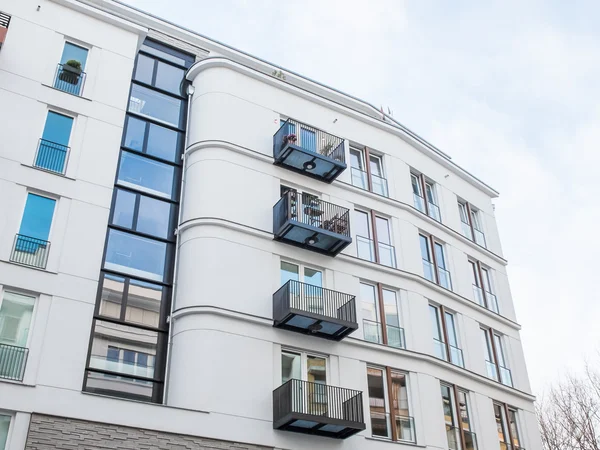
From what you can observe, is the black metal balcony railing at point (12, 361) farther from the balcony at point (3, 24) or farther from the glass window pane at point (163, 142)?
the balcony at point (3, 24)

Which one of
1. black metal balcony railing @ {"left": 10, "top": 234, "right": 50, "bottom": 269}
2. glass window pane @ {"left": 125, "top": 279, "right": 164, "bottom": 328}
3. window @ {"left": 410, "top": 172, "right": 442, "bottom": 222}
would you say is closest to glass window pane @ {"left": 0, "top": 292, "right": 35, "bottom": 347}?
black metal balcony railing @ {"left": 10, "top": 234, "right": 50, "bottom": 269}

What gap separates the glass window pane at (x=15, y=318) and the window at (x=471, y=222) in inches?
755

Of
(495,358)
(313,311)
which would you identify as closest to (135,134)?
(313,311)

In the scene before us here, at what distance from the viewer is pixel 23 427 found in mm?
15805

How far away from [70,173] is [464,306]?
1600 centimetres

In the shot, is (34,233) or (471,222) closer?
(34,233)

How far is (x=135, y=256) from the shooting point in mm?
21031

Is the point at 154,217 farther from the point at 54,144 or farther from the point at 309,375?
the point at 309,375

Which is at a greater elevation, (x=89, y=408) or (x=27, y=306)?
(x=27, y=306)

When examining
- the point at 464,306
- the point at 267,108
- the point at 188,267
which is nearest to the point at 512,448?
the point at 464,306

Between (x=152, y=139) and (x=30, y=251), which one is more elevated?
(x=152, y=139)

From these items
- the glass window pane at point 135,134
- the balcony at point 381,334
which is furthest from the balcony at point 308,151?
the balcony at point 381,334

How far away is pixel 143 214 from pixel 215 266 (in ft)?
10.7

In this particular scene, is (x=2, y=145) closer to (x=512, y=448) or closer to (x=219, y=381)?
(x=219, y=381)
